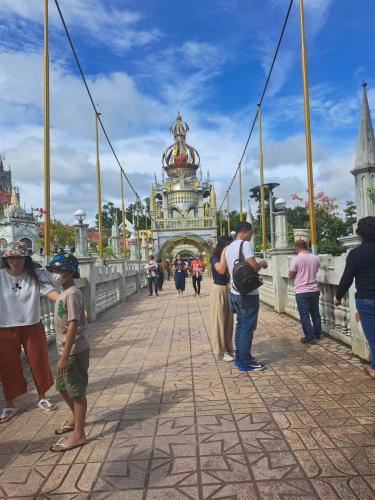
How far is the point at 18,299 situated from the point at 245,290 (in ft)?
8.26

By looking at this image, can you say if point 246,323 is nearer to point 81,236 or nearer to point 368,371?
point 368,371

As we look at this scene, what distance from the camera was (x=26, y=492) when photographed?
2621 mm

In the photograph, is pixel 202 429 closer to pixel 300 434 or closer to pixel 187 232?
pixel 300 434

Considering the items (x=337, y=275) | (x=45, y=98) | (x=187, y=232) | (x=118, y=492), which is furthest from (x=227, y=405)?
(x=187, y=232)

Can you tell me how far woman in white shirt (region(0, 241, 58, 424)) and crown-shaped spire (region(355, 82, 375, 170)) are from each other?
3913mm

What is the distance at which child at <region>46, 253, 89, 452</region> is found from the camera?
10.4 feet

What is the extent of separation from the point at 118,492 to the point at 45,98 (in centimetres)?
714

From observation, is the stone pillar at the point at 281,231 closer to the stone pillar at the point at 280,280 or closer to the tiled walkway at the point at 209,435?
the stone pillar at the point at 280,280

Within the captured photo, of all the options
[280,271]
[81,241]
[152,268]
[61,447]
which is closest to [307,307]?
[280,271]

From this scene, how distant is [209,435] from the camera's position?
3322mm

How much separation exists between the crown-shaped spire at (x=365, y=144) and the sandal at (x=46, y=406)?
4394mm

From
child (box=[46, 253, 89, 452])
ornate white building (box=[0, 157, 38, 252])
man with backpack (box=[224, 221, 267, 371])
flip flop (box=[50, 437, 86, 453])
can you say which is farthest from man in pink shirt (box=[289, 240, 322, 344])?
ornate white building (box=[0, 157, 38, 252])

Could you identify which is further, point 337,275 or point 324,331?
point 324,331

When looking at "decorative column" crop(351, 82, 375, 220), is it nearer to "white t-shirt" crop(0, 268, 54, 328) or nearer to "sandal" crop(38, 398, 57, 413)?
"white t-shirt" crop(0, 268, 54, 328)
